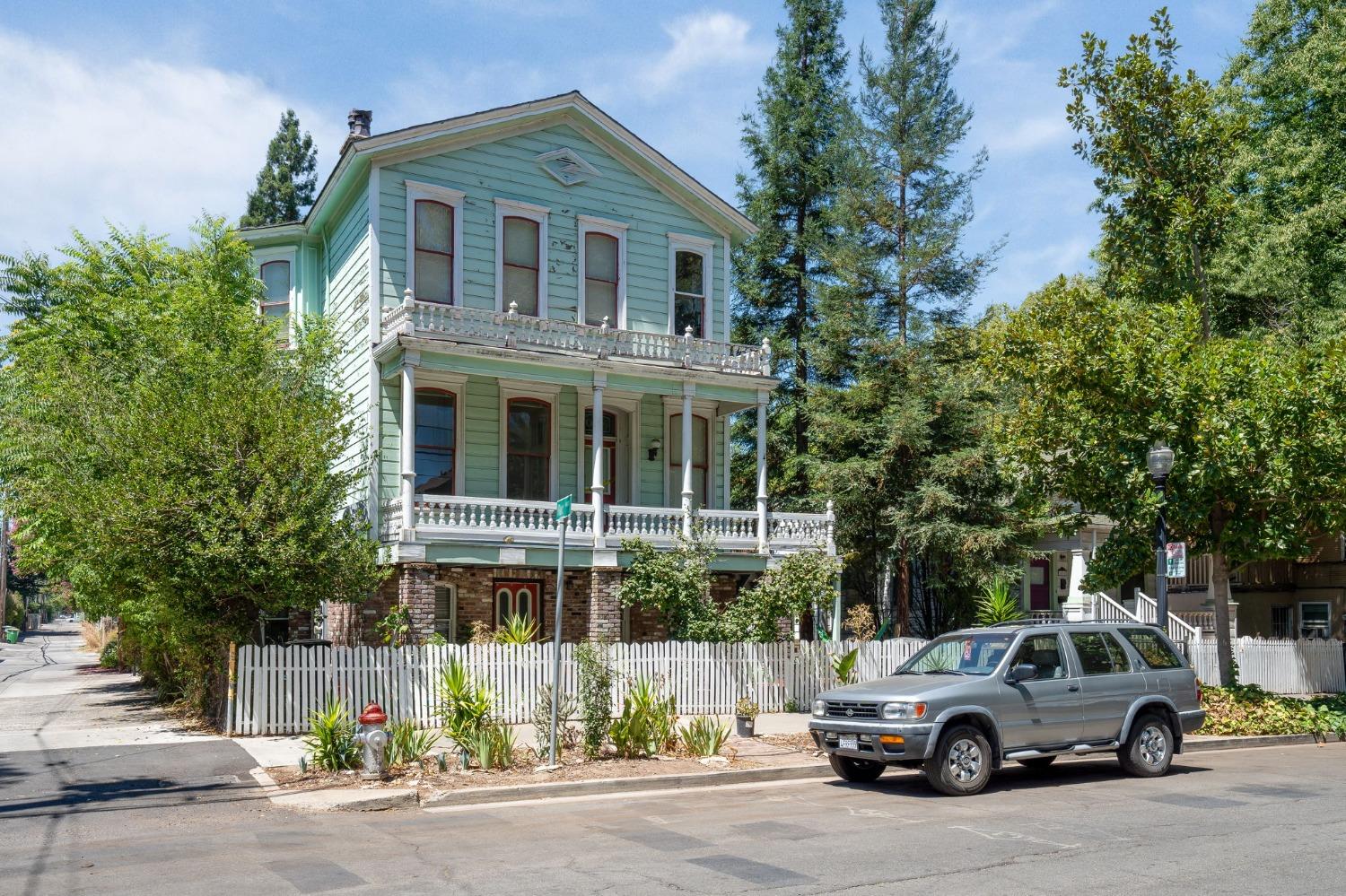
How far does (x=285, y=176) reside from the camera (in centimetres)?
4506

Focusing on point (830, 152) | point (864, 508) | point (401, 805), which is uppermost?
point (830, 152)

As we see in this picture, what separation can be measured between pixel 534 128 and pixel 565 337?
5.06m

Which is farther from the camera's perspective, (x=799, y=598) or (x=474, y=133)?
(x=474, y=133)

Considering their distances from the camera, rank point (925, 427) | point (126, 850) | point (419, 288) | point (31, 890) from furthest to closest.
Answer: point (925, 427), point (419, 288), point (126, 850), point (31, 890)

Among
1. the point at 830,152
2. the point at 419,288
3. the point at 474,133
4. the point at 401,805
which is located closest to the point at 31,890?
the point at 401,805

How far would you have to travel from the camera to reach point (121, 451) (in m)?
17.3

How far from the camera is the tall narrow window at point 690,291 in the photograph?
27297mm

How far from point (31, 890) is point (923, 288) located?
27.9 metres

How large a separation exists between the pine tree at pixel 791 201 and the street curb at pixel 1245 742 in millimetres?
17407

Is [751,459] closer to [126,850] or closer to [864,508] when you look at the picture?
[864,508]

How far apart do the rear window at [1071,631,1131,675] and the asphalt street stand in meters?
1.32

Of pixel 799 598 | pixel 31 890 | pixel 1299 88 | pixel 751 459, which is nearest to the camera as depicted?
pixel 31 890

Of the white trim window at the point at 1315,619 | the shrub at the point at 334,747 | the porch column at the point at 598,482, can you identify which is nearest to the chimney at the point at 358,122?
the porch column at the point at 598,482

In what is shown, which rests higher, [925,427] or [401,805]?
[925,427]
